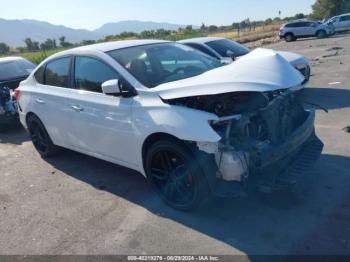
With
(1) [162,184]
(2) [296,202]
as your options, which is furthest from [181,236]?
(2) [296,202]

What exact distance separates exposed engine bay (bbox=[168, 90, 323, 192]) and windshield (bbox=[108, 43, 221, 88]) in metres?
0.68

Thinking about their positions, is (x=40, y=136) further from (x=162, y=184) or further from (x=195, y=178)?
(x=195, y=178)

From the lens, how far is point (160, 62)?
4918mm

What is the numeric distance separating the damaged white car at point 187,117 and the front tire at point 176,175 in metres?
0.01

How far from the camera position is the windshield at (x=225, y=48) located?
396 inches

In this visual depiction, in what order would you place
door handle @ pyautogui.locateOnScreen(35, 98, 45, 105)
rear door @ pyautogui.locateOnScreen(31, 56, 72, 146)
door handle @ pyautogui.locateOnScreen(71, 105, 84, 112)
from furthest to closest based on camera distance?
door handle @ pyautogui.locateOnScreen(35, 98, 45, 105) < rear door @ pyautogui.locateOnScreen(31, 56, 72, 146) < door handle @ pyautogui.locateOnScreen(71, 105, 84, 112)

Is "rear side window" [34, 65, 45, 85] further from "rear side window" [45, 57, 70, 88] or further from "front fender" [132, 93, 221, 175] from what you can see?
"front fender" [132, 93, 221, 175]

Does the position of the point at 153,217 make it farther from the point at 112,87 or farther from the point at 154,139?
the point at 112,87

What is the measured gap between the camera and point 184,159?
3986 mm

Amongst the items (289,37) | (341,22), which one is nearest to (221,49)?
(289,37)

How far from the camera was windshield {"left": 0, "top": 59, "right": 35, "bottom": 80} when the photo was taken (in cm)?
958

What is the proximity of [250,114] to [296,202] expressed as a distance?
1128 mm

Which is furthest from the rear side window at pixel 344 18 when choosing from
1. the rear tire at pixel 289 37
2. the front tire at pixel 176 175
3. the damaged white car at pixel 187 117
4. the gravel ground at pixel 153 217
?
the front tire at pixel 176 175

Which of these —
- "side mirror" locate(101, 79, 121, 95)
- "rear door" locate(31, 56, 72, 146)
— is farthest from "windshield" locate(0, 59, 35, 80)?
"side mirror" locate(101, 79, 121, 95)
